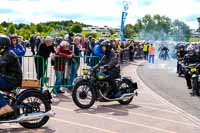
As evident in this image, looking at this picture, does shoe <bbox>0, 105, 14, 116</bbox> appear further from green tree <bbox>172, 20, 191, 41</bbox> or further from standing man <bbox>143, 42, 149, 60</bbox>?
green tree <bbox>172, 20, 191, 41</bbox>

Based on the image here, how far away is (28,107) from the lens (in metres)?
8.20

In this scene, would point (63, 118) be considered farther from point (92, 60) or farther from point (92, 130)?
point (92, 60)

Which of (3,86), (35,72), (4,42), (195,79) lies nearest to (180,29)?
(195,79)

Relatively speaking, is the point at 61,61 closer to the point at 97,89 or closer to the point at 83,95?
the point at 97,89

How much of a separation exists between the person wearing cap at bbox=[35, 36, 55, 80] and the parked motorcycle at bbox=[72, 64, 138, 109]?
1.96 meters

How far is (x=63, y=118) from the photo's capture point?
9578mm

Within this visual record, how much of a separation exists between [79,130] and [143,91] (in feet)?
22.5

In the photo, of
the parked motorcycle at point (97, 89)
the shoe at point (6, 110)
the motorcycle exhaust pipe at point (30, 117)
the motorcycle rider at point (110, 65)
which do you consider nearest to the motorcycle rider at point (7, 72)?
the shoe at point (6, 110)

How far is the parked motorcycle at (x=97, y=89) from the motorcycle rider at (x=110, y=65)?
7 cm

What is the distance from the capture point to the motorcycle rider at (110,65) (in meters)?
11.4

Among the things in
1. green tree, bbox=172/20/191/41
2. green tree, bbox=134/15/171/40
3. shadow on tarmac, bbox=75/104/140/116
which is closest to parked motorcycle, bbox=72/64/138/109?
shadow on tarmac, bbox=75/104/140/116

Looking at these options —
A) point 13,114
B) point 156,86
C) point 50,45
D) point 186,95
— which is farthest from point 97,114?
point 156,86

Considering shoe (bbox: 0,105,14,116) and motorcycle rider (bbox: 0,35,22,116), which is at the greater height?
motorcycle rider (bbox: 0,35,22,116)

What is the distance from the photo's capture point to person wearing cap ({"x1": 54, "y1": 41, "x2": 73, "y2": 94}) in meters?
13.2
